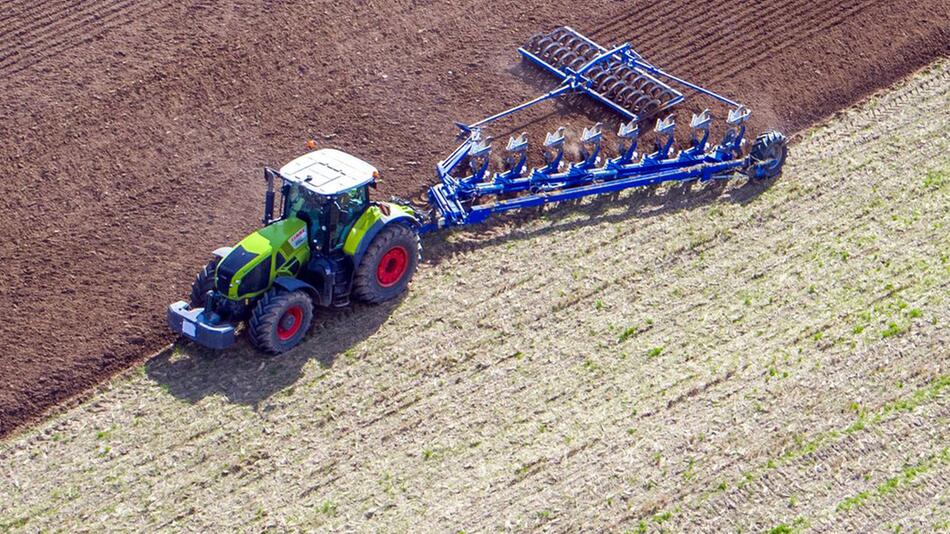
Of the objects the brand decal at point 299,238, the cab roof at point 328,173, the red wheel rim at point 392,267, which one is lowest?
the red wheel rim at point 392,267

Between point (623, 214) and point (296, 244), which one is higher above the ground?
point (296, 244)

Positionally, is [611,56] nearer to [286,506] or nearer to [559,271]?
[559,271]

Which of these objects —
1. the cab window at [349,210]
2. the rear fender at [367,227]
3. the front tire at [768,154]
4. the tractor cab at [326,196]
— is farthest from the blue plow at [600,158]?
the tractor cab at [326,196]

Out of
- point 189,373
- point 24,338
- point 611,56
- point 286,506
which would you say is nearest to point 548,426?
point 286,506

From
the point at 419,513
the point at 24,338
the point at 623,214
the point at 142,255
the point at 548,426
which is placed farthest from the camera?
the point at 623,214

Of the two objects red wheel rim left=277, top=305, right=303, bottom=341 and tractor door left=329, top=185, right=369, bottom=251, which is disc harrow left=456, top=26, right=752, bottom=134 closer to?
tractor door left=329, top=185, right=369, bottom=251

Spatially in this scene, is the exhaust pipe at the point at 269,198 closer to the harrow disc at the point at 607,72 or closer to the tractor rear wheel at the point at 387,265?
the tractor rear wheel at the point at 387,265

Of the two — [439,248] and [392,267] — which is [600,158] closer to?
[439,248]
